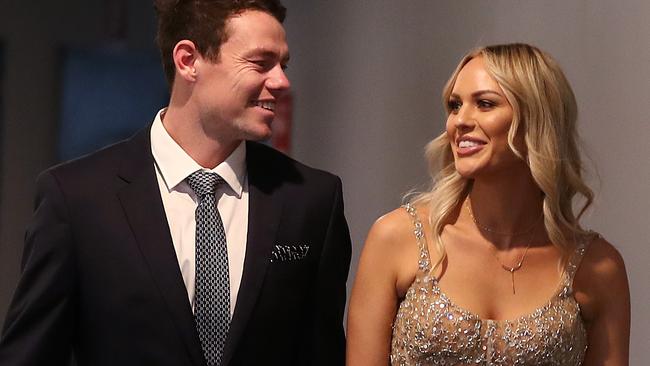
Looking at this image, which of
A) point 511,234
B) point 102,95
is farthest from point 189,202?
point 102,95

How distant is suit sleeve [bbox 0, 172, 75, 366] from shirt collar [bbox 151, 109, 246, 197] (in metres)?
0.23

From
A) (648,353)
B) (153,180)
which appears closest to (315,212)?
(153,180)

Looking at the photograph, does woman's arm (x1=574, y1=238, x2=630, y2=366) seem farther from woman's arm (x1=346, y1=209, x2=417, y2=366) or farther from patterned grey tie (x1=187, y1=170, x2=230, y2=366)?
patterned grey tie (x1=187, y1=170, x2=230, y2=366)

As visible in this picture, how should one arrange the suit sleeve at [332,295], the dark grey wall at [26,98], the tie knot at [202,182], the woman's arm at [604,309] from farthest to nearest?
the dark grey wall at [26,98] < the woman's arm at [604,309] < the suit sleeve at [332,295] < the tie knot at [202,182]

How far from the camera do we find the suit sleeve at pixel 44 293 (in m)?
2.58

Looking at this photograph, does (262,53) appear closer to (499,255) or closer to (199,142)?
(199,142)

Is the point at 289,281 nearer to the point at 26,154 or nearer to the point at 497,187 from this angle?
the point at 497,187

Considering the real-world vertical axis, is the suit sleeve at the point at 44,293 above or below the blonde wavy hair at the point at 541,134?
below

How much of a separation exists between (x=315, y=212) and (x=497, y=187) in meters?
0.44

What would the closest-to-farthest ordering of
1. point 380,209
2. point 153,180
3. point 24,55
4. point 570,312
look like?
1. point 153,180
2. point 570,312
3. point 380,209
4. point 24,55

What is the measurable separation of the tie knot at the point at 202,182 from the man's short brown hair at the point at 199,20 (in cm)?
26

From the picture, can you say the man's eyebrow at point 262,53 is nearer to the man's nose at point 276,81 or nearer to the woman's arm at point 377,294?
the man's nose at point 276,81

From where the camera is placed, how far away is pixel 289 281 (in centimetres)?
272

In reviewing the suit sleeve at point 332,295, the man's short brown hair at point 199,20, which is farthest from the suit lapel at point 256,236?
the man's short brown hair at point 199,20
